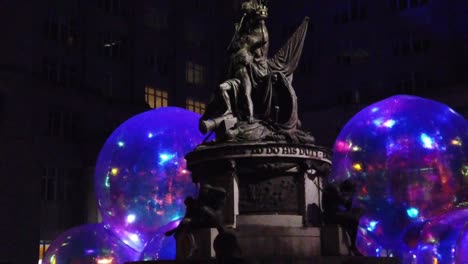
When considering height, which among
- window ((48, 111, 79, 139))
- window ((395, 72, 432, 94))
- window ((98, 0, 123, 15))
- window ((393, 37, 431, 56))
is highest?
window ((98, 0, 123, 15))

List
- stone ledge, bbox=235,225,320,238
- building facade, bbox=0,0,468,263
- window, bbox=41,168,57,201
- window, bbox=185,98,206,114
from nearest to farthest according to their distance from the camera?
stone ledge, bbox=235,225,320,238 < building facade, bbox=0,0,468,263 < window, bbox=41,168,57,201 < window, bbox=185,98,206,114

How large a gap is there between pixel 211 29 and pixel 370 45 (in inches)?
568

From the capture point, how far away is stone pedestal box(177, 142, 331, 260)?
12062mm

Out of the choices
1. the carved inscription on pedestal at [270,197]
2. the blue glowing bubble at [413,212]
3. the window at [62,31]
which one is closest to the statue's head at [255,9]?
the carved inscription on pedestal at [270,197]

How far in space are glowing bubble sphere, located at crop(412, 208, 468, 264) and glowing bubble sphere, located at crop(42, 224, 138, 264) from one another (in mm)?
7180

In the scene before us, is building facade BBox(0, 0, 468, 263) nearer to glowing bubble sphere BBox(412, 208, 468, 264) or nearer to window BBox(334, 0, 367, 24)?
window BBox(334, 0, 367, 24)

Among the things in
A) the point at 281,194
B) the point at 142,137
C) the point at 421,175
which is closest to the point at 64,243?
the point at 142,137

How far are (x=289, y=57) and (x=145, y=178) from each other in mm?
4683

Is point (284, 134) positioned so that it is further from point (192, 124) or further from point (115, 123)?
point (115, 123)

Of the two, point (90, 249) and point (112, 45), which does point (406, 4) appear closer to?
point (112, 45)

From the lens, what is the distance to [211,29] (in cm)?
5366

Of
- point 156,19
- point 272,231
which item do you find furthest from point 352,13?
point 272,231

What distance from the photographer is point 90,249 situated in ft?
53.8

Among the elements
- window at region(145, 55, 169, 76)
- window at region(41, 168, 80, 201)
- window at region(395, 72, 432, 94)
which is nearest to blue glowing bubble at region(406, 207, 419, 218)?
window at region(41, 168, 80, 201)
